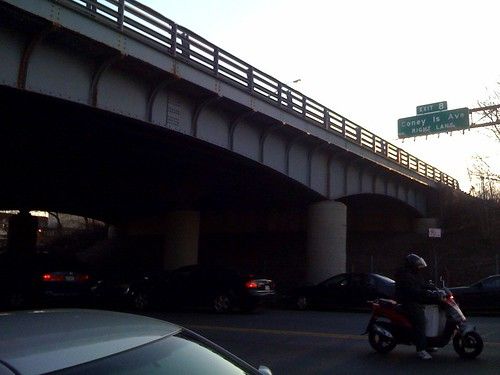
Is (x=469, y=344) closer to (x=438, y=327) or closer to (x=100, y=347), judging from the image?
(x=438, y=327)

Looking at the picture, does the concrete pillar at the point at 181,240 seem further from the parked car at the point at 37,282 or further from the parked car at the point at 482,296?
the parked car at the point at 482,296

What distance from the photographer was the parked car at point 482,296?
19.4m

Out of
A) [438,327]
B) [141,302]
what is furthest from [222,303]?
[438,327]

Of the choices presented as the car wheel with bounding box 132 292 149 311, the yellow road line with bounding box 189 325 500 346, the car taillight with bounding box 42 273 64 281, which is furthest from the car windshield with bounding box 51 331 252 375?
the car wheel with bounding box 132 292 149 311

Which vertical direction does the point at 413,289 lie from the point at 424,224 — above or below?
below

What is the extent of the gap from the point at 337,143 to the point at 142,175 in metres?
9.33

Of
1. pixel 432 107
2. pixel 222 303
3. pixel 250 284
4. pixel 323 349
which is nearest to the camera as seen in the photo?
pixel 323 349

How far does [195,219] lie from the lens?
3250 centimetres

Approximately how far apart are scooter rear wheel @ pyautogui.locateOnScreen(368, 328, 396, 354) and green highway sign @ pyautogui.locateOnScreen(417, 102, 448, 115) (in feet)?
82.8

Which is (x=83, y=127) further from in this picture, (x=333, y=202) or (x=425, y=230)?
(x=425, y=230)

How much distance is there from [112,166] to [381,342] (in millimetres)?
19468

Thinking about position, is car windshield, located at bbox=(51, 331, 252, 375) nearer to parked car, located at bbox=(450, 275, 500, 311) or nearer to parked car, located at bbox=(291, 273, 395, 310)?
parked car, located at bbox=(450, 275, 500, 311)

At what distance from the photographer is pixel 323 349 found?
10797mm

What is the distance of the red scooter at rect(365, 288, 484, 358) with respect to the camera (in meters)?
9.31
